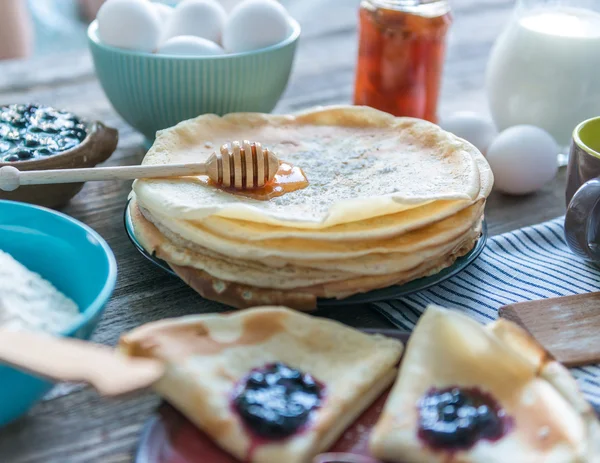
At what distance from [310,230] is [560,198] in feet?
2.33

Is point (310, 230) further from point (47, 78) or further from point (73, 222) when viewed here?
point (47, 78)

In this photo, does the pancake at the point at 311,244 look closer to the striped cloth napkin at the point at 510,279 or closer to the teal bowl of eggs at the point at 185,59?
the striped cloth napkin at the point at 510,279

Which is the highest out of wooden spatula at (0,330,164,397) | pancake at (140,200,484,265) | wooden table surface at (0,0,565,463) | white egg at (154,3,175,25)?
white egg at (154,3,175,25)

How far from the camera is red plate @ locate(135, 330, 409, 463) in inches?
29.3

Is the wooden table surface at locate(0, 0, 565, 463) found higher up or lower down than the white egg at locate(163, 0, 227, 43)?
lower down

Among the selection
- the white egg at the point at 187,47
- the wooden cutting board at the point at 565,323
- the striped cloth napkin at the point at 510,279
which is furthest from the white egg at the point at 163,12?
the wooden cutting board at the point at 565,323

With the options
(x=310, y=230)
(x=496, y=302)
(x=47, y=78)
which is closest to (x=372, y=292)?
(x=310, y=230)

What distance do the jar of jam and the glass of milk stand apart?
0.48 feet

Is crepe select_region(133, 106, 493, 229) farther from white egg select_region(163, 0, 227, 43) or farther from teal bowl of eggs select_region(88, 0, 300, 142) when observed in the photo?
white egg select_region(163, 0, 227, 43)

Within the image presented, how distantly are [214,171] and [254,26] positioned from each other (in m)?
0.44

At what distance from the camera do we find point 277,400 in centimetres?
78

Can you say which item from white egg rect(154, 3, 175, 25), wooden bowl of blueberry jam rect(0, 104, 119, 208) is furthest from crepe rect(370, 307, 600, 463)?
white egg rect(154, 3, 175, 25)

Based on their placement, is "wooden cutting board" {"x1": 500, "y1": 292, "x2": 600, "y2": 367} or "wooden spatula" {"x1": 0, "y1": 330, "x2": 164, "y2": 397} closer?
"wooden spatula" {"x1": 0, "y1": 330, "x2": 164, "y2": 397}

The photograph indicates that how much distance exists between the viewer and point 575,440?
28.7 inches
